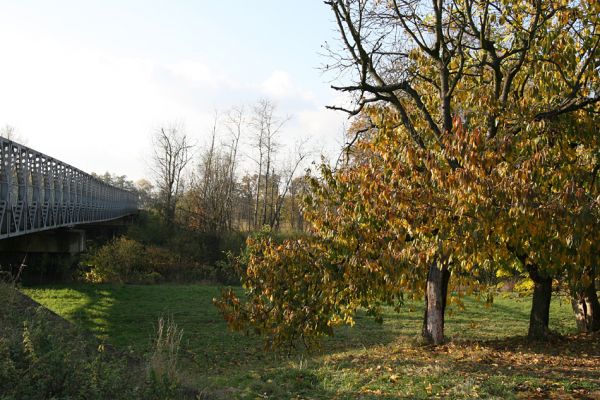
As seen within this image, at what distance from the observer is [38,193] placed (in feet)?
56.9

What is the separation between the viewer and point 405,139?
11.6 m

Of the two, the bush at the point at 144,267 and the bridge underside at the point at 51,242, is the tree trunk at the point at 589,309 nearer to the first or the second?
the bridge underside at the point at 51,242

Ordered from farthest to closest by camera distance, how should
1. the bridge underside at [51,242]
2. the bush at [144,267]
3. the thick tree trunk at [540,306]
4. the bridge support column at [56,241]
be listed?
the bush at [144,267] → the bridge support column at [56,241] → the bridge underside at [51,242] → the thick tree trunk at [540,306]

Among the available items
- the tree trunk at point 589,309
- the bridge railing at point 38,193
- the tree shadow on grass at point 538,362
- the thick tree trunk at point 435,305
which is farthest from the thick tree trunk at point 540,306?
the bridge railing at point 38,193

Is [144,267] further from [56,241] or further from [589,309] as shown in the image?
[589,309]

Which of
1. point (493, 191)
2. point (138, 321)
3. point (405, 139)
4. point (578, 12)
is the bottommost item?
point (138, 321)

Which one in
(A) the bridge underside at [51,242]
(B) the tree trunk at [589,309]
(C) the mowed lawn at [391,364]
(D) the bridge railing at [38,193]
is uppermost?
(D) the bridge railing at [38,193]

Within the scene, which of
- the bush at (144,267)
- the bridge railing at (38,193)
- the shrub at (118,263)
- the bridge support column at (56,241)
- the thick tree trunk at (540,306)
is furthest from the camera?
the bush at (144,267)

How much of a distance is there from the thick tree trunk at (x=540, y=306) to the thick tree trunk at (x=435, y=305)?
1747 millimetres

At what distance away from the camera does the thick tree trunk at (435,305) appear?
440 inches

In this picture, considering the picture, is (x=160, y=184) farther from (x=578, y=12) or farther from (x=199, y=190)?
(x=578, y=12)

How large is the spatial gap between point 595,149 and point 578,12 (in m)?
2.37

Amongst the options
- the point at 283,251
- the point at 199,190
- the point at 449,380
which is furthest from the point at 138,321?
the point at 199,190

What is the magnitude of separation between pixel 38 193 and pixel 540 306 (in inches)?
568
